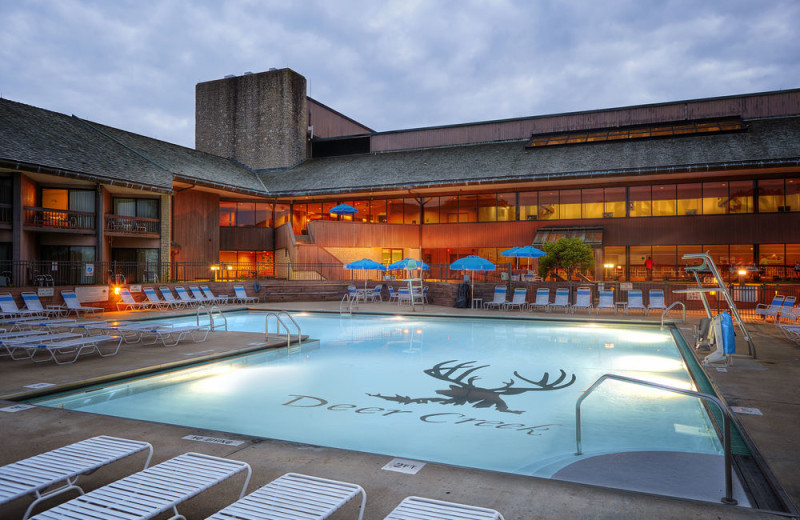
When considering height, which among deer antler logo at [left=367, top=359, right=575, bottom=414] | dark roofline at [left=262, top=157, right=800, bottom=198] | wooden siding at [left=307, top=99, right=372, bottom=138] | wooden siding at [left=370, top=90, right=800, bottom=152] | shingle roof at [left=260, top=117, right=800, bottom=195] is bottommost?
deer antler logo at [left=367, top=359, right=575, bottom=414]

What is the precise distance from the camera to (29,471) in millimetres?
3127

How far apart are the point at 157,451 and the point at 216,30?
123416 mm

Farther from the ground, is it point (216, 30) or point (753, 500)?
point (216, 30)

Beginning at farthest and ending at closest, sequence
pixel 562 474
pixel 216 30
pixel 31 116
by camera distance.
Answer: pixel 216 30 → pixel 31 116 → pixel 562 474

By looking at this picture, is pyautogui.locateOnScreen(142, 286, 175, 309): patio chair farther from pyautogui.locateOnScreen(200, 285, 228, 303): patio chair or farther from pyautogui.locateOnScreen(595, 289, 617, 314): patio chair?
pyautogui.locateOnScreen(595, 289, 617, 314): patio chair

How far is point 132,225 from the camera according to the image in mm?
22766

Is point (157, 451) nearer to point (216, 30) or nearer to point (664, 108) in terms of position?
point (664, 108)

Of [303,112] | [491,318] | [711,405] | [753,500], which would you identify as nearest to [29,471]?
[753,500]

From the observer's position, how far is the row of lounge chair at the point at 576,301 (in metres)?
17.6

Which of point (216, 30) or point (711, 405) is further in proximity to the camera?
point (216, 30)

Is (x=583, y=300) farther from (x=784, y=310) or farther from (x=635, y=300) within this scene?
(x=784, y=310)

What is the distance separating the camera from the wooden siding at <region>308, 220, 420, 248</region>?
26.8m

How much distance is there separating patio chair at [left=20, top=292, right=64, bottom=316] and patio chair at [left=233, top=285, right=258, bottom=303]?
6.44 metres

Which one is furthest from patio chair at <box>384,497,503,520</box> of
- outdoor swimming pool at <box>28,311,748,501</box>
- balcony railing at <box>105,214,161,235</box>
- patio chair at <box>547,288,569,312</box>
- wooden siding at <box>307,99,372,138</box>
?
wooden siding at <box>307,99,372,138</box>
